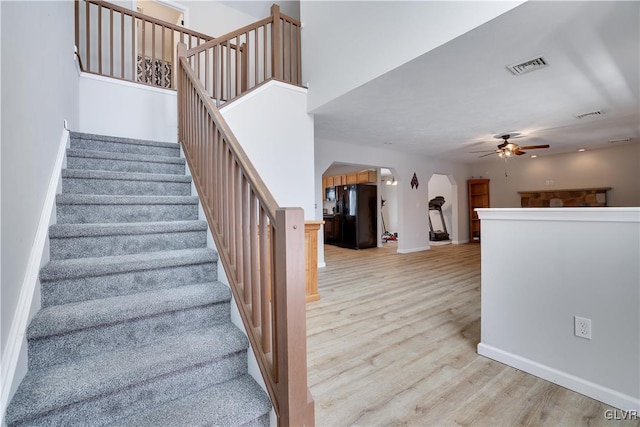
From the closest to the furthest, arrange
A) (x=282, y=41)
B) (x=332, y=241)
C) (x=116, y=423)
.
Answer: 1. (x=116, y=423)
2. (x=282, y=41)
3. (x=332, y=241)

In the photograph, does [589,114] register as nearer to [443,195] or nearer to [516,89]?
[516,89]

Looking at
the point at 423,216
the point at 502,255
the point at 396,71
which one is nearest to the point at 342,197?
the point at 423,216

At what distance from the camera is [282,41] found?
4246mm

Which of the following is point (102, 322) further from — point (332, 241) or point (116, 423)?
point (332, 241)

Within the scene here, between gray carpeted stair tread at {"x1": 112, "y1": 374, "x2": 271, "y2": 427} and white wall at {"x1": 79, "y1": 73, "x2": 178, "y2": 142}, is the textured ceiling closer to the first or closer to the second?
white wall at {"x1": 79, "y1": 73, "x2": 178, "y2": 142}

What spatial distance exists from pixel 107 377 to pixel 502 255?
2318 mm

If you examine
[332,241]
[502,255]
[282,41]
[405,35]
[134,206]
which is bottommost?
[332,241]

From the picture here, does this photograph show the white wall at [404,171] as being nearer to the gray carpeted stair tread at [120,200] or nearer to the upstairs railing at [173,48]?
the upstairs railing at [173,48]

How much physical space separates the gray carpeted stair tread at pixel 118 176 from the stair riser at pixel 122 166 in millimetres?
226

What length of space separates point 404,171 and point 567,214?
18.5 ft

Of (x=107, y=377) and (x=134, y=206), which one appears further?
(x=134, y=206)

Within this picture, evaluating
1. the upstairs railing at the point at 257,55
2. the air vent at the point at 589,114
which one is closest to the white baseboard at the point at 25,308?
the upstairs railing at the point at 257,55

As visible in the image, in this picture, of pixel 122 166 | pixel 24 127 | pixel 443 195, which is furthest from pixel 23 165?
pixel 443 195

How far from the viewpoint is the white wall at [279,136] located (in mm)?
3682
